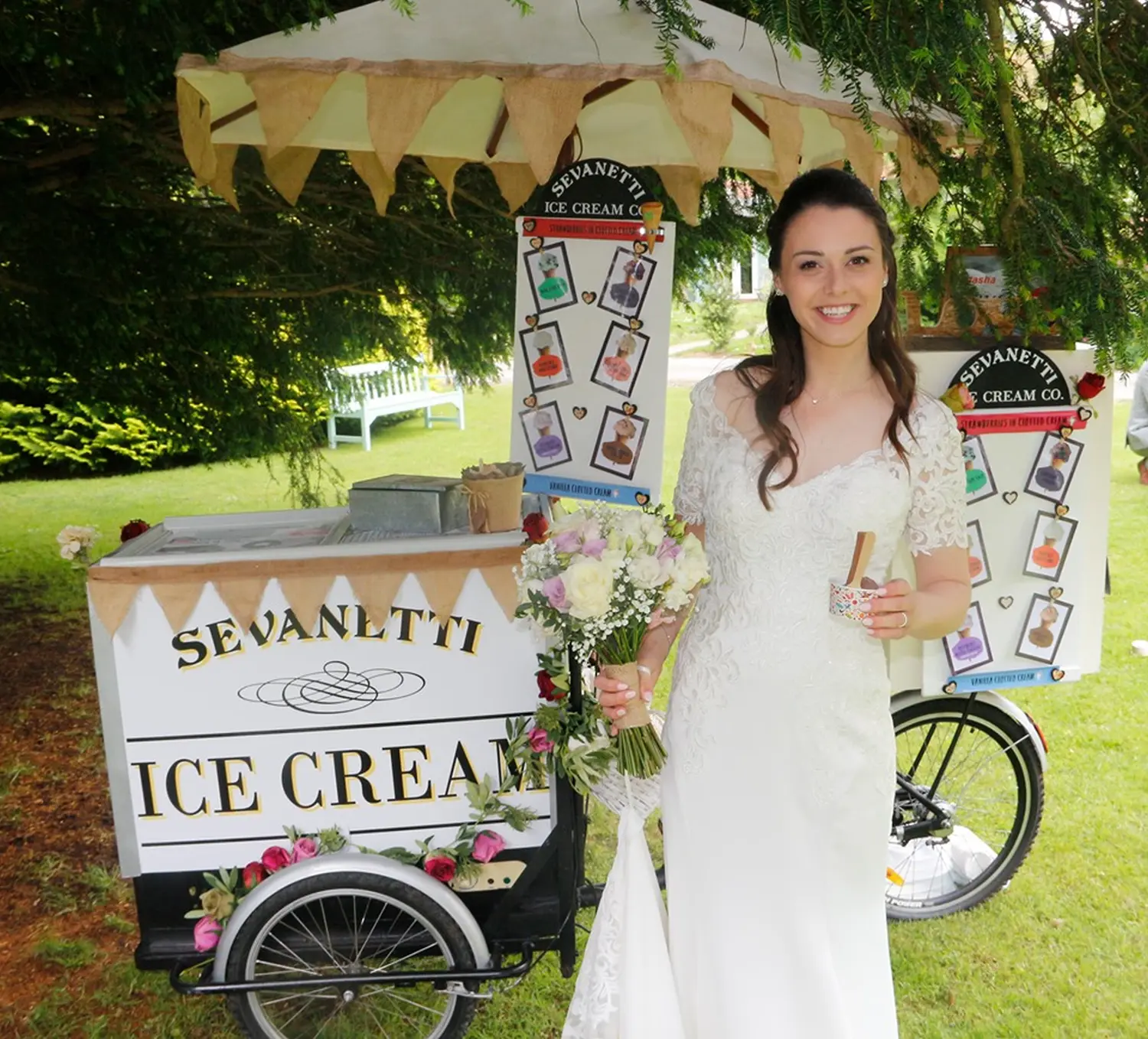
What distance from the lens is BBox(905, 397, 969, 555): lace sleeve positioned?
2.19 metres

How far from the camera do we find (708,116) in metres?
2.07

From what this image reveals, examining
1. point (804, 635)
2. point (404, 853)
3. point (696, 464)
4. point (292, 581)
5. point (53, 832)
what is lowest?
point (53, 832)

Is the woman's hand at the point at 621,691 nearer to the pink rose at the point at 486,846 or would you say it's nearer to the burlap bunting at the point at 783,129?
the pink rose at the point at 486,846

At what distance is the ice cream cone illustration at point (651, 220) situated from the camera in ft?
10.1

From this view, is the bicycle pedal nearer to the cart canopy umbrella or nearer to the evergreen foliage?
the cart canopy umbrella

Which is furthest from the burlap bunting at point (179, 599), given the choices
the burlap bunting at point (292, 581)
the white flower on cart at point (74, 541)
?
the white flower on cart at point (74, 541)

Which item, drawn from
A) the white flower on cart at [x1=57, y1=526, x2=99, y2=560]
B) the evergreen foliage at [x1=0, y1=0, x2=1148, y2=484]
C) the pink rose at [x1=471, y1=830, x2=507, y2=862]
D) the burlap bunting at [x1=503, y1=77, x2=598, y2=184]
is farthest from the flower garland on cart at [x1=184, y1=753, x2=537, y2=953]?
the evergreen foliage at [x1=0, y1=0, x2=1148, y2=484]

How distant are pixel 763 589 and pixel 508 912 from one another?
107 cm

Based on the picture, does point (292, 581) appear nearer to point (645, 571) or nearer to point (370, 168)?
point (645, 571)

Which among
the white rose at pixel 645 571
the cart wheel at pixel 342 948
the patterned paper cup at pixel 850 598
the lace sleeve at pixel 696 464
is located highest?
the lace sleeve at pixel 696 464

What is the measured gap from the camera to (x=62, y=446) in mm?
12398

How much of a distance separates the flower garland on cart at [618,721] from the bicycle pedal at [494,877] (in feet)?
1.07

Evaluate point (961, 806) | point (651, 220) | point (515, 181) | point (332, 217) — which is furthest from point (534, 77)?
point (332, 217)

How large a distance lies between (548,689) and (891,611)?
2.48 ft
